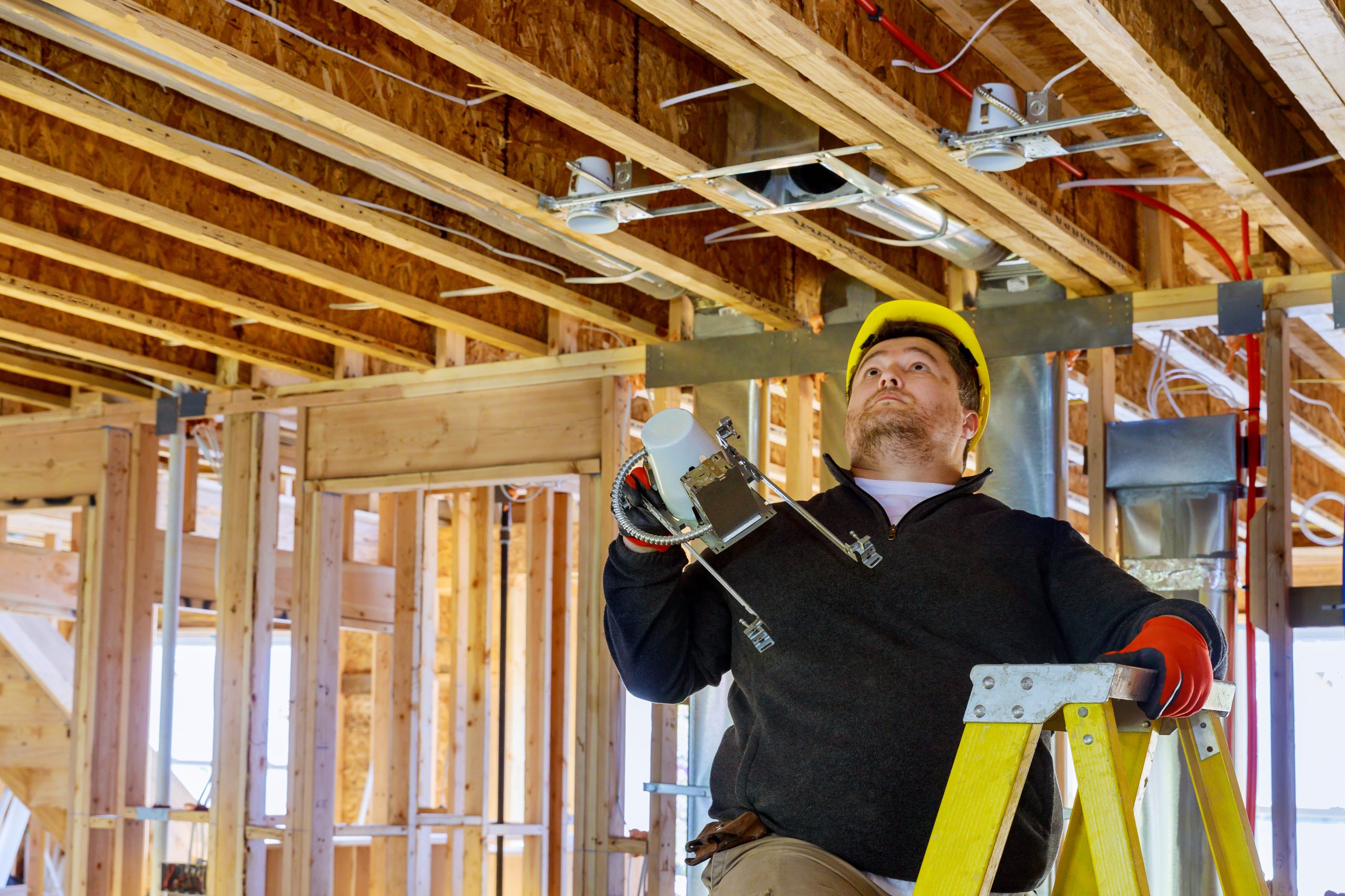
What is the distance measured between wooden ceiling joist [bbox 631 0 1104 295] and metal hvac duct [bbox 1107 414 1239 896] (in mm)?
504

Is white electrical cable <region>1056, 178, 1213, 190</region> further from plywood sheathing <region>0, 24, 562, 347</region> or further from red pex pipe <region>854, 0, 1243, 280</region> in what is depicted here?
plywood sheathing <region>0, 24, 562, 347</region>

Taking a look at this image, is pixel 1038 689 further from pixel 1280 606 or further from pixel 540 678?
pixel 540 678

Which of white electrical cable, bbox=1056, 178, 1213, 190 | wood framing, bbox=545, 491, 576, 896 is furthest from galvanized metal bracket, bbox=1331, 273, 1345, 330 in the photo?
wood framing, bbox=545, 491, 576, 896

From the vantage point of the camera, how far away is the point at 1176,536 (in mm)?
4000

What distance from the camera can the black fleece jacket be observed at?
1806mm

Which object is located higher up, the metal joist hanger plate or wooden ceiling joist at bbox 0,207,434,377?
wooden ceiling joist at bbox 0,207,434,377

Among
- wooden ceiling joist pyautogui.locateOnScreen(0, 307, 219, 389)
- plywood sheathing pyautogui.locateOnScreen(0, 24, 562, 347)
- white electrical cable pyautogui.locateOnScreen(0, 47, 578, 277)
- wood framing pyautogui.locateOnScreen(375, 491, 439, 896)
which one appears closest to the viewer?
white electrical cable pyautogui.locateOnScreen(0, 47, 578, 277)

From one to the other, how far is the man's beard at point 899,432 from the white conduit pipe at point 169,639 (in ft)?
13.2

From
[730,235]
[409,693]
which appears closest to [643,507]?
[730,235]

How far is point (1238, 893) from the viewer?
5.76ft

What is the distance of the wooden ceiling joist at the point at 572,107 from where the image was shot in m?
2.64

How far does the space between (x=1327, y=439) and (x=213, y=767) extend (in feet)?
15.0

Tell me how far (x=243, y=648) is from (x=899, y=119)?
3.42 m

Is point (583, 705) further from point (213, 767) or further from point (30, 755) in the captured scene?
point (30, 755)
